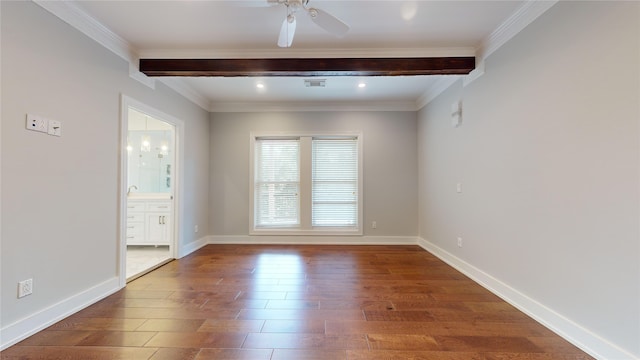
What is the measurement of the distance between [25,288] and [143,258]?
7.09ft

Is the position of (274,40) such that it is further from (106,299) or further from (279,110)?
(106,299)

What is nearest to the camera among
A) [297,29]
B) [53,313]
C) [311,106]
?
[53,313]

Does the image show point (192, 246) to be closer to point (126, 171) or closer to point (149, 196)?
point (149, 196)

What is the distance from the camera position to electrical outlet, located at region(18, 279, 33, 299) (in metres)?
1.93

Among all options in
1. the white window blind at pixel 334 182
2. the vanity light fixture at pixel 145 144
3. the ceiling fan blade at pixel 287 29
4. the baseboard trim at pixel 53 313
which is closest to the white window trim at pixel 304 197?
the white window blind at pixel 334 182

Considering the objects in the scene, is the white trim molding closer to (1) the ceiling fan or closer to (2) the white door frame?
(2) the white door frame

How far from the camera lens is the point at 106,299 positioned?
8.50 ft

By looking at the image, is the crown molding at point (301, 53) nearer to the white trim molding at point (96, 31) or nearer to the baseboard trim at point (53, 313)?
the white trim molding at point (96, 31)

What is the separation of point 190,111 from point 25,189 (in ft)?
8.57

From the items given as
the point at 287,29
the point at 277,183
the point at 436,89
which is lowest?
the point at 277,183

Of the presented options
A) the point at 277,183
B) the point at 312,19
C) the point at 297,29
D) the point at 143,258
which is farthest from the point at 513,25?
the point at 143,258

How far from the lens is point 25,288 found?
77.4 inches

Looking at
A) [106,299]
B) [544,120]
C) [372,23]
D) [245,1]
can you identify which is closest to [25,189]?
[106,299]

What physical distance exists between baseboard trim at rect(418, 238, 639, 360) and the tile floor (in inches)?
153
